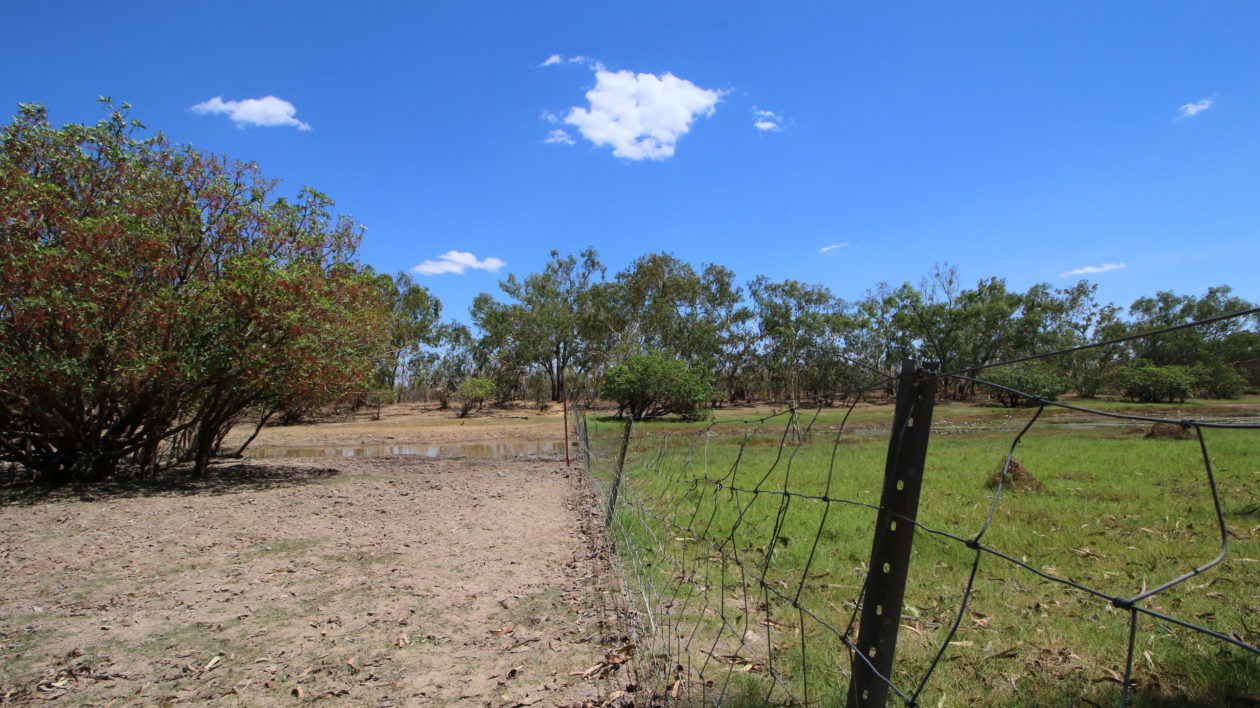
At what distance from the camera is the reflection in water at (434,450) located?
18.7 m

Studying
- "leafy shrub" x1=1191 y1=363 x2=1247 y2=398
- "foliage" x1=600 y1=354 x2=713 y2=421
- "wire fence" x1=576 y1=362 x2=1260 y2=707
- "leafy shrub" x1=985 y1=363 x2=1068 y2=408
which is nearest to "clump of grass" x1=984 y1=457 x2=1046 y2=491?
"wire fence" x1=576 y1=362 x2=1260 y2=707

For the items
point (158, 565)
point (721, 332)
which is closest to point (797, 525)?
point (158, 565)

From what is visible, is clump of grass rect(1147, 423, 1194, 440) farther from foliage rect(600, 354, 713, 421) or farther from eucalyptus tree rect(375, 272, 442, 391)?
eucalyptus tree rect(375, 272, 442, 391)

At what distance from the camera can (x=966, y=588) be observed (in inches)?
108

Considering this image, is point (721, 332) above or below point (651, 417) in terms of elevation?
above

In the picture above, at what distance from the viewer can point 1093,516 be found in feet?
21.5

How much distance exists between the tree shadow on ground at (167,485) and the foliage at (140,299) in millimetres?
449

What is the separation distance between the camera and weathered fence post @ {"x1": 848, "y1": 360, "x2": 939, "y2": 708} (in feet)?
6.05

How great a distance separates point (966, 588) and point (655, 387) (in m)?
26.3

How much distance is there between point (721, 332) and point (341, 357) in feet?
124

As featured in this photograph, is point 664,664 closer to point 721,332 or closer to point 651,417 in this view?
point 651,417

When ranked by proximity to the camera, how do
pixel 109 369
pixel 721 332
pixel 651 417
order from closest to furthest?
1. pixel 109 369
2. pixel 651 417
3. pixel 721 332

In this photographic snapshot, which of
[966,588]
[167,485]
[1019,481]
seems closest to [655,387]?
[167,485]

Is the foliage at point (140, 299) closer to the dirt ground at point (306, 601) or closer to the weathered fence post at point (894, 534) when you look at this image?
the dirt ground at point (306, 601)
